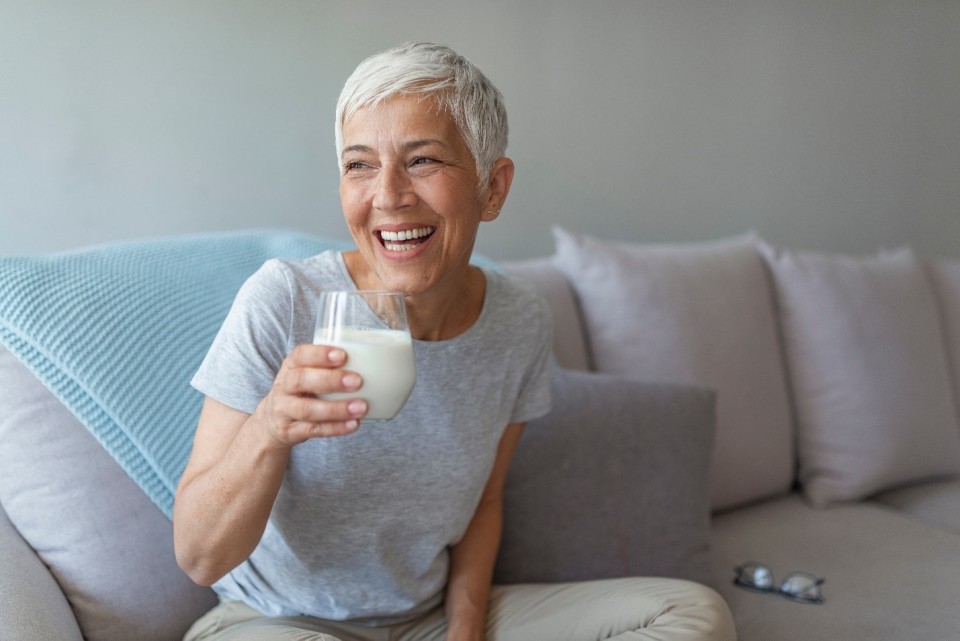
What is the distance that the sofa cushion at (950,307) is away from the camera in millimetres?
2686

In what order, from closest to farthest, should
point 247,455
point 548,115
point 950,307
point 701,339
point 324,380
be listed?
1. point 324,380
2. point 247,455
3. point 701,339
4. point 548,115
5. point 950,307

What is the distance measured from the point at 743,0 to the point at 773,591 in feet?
6.19

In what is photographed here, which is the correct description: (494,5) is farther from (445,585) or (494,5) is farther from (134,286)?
(445,585)

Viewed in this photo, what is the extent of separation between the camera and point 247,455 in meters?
1.01

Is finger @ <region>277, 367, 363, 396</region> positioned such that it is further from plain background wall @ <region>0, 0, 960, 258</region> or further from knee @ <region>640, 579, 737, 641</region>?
plain background wall @ <region>0, 0, 960, 258</region>

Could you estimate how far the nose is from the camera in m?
1.16

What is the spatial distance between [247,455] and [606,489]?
84cm

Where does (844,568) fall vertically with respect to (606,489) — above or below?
below

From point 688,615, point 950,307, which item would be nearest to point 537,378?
point 688,615

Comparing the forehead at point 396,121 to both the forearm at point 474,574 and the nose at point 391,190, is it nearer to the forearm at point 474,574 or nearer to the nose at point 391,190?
the nose at point 391,190

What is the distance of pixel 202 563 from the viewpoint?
113 cm

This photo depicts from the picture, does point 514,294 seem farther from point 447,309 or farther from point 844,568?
point 844,568

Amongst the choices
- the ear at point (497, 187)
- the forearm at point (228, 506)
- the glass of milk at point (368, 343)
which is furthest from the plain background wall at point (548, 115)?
the glass of milk at point (368, 343)

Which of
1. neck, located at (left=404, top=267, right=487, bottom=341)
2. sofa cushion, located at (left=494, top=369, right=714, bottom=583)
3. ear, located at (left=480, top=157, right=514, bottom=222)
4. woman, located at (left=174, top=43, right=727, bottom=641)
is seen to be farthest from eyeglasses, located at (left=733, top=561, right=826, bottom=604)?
ear, located at (left=480, top=157, right=514, bottom=222)
